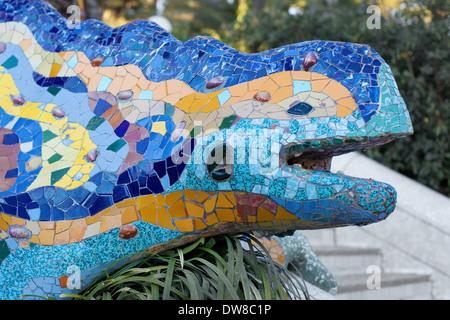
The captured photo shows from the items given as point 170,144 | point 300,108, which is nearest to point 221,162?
point 170,144

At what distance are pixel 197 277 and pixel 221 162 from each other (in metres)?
0.52

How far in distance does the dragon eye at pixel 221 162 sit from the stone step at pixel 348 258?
105 inches

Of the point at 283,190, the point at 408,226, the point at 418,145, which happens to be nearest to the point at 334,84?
the point at 283,190

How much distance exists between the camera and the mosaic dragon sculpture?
7.69 feet

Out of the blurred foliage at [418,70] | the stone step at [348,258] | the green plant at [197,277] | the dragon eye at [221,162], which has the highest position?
the blurred foliage at [418,70]

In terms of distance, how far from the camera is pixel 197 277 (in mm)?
2471

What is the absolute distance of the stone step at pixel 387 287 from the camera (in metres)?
4.42

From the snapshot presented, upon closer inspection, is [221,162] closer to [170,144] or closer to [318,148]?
[170,144]

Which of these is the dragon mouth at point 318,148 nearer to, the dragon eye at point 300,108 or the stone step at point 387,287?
the dragon eye at point 300,108

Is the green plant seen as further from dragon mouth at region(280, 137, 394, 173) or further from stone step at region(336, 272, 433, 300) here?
stone step at region(336, 272, 433, 300)

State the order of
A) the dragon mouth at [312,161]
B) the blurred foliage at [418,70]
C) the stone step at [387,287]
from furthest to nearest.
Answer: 1. the blurred foliage at [418,70]
2. the stone step at [387,287]
3. the dragon mouth at [312,161]

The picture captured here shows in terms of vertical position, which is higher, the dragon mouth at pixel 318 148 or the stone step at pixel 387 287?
the dragon mouth at pixel 318 148

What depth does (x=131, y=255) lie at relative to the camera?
2.54 meters

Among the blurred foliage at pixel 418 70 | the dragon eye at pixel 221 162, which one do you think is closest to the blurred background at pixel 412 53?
the blurred foliage at pixel 418 70
